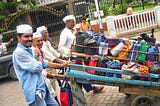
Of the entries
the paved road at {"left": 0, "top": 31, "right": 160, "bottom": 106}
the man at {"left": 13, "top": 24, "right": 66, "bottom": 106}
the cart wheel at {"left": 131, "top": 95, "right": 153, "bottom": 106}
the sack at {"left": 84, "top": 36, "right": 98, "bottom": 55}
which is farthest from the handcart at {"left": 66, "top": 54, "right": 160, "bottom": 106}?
the man at {"left": 13, "top": 24, "right": 66, "bottom": 106}

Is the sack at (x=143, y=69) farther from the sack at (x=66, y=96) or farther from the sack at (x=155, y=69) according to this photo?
the sack at (x=66, y=96)

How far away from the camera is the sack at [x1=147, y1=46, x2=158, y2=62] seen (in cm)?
502

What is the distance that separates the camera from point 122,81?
503 cm

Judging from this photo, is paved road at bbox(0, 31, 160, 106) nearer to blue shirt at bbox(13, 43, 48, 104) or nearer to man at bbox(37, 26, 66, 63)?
man at bbox(37, 26, 66, 63)

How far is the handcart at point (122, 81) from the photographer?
499 centimetres

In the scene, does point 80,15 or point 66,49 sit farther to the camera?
point 80,15

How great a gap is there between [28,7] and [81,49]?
13043 mm

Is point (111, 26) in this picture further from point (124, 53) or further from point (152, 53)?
point (152, 53)

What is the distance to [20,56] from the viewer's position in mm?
4047

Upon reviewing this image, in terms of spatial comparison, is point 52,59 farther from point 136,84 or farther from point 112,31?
point 112,31

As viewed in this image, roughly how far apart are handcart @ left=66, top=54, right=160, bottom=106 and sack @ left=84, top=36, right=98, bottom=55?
4.5 inches

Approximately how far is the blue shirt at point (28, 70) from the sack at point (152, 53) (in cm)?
195

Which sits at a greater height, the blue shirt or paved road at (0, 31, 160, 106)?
the blue shirt

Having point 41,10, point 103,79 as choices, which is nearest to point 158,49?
point 103,79
